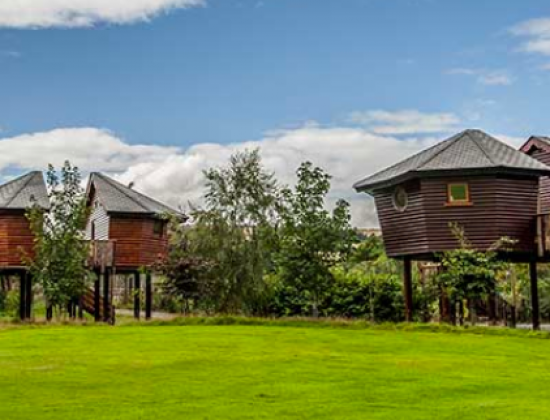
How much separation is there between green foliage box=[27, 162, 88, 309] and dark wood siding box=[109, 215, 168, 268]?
1996 millimetres

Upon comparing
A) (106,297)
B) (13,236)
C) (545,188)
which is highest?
(545,188)

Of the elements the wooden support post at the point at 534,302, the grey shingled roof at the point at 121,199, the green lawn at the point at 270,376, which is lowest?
the green lawn at the point at 270,376

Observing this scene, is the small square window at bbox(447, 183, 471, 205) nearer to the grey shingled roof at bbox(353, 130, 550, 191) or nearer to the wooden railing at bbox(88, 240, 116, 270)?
the grey shingled roof at bbox(353, 130, 550, 191)

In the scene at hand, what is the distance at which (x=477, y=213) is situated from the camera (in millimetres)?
28172

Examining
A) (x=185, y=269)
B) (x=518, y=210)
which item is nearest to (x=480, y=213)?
(x=518, y=210)

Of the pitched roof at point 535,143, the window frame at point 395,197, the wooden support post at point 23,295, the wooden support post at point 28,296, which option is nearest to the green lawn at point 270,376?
the window frame at point 395,197

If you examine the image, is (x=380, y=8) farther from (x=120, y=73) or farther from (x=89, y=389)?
(x=89, y=389)

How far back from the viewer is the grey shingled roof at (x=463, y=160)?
28.0 metres

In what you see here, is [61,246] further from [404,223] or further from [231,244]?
[404,223]

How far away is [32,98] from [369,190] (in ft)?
38.7

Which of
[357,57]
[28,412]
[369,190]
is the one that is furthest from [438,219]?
[28,412]

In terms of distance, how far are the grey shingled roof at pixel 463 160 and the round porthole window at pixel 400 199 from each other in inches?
17.7

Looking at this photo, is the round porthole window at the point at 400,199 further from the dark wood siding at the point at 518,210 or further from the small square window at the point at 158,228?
the small square window at the point at 158,228

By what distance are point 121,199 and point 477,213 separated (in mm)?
15082
